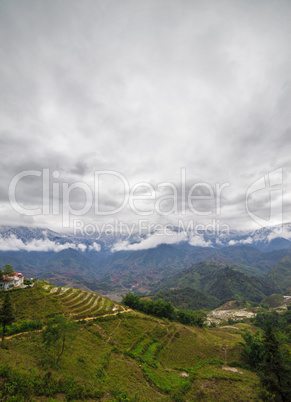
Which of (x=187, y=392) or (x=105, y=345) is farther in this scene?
(x=105, y=345)

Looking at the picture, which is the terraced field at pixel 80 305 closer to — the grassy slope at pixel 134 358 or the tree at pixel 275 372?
the grassy slope at pixel 134 358

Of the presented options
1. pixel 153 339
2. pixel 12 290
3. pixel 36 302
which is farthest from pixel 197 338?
pixel 12 290

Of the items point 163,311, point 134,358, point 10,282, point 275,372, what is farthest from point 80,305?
point 275,372

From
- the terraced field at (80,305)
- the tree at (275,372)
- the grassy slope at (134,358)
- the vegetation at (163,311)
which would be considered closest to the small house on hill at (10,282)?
the grassy slope at (134,358)

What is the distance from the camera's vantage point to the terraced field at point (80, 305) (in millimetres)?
56969

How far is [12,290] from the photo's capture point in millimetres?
58219

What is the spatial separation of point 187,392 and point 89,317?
3596 cm

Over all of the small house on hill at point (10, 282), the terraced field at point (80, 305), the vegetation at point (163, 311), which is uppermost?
the small house on hill at point (10, 282)

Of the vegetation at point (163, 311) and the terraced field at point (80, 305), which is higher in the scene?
the terraced field at point (80, 305)

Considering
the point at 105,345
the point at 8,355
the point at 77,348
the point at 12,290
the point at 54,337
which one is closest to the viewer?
the point at 8,355

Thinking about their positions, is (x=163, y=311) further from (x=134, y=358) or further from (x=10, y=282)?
(x=10, y=282)

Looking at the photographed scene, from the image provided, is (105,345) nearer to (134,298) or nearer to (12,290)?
(12,290)

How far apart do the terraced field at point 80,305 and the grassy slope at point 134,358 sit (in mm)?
779

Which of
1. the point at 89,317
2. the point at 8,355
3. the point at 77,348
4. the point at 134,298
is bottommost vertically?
the point at 134,298
